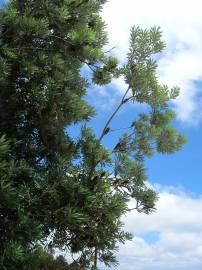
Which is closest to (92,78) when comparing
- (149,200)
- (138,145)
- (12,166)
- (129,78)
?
(129,78)

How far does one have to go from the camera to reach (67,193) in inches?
490

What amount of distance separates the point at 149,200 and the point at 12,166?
4378mm

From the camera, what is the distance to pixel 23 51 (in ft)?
46.8

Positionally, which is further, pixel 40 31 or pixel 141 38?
pixel 141 38

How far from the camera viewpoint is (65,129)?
14844 millimetres

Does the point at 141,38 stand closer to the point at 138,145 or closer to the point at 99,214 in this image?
the point at 138,145

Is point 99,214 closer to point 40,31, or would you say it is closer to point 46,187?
point 46,187

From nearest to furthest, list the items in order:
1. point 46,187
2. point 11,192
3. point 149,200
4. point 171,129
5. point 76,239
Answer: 1. point 11,192
2. point 46,187
3. point 76,239
4. point 149,200
5. point 171,129

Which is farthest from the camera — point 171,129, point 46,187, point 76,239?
point 171,129

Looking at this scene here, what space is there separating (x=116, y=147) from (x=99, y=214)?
8.47 ft

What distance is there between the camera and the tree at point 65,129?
12406mm

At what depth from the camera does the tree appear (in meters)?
12.4

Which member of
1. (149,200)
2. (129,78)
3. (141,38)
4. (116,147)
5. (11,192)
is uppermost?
(141,38)

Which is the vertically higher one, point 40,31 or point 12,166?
point 40,31
